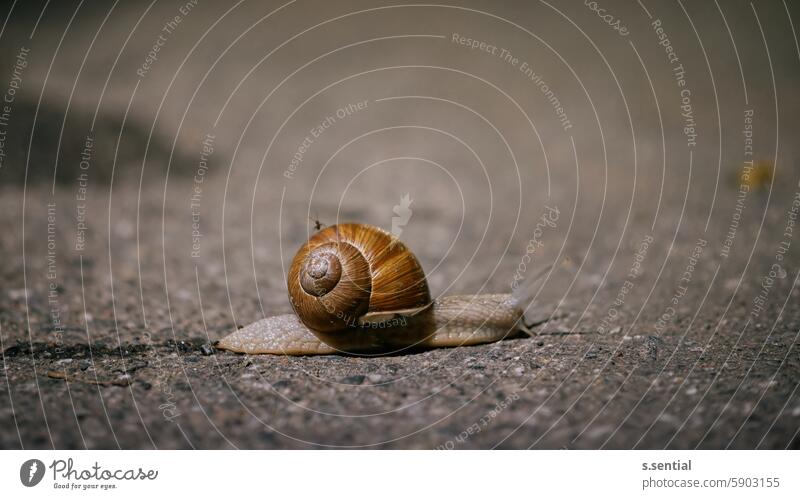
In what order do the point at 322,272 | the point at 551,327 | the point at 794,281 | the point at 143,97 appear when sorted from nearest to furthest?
1. the point at 322,272
2. the point at 551,327
3. the point at 794,281
4. the point at 143,97

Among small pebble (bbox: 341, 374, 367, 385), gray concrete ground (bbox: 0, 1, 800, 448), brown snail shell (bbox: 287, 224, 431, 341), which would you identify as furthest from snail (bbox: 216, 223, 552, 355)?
small pebble (bbox: 341, 374, 367, 385)

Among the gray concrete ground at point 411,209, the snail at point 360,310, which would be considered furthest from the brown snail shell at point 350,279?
the gray concrete ground at point 411,209

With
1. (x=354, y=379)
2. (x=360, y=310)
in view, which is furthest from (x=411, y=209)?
(x=354, y=379)

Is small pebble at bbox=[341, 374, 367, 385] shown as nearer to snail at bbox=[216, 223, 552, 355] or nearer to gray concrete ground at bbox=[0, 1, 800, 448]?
gray concrete ground at bbox=[0, 1, 800, 448]
